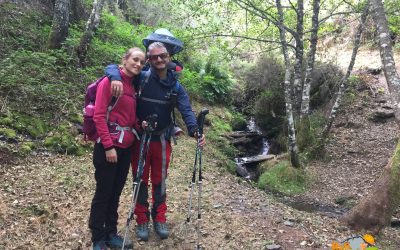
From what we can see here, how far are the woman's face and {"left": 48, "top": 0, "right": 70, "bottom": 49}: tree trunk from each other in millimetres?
7385

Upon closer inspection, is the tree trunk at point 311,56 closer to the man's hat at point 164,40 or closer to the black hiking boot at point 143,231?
the man's hat at point 164,40

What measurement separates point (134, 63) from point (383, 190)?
441cm

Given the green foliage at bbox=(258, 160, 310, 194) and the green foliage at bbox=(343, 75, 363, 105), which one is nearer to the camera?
the green foliage at bbox=(258, 160, 310, 194)

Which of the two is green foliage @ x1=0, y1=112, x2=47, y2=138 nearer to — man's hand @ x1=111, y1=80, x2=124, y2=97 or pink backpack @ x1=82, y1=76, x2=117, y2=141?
Result: pink backpack @ x1=82, y1=76, x2=117, y2=141

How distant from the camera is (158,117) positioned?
4.57 meters

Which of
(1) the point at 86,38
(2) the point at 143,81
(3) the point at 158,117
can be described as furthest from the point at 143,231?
(1) the point at 86,38

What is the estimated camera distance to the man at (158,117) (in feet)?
14.7

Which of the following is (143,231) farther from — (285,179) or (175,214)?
(285,179)

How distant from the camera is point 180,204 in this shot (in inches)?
256

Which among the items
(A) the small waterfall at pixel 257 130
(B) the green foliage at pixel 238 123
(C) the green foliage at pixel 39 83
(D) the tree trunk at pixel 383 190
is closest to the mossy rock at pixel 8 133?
(C) the green foliage at pixel 39 83

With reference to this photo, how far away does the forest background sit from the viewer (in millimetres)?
7152

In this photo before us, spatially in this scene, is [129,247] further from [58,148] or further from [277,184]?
[277,184]

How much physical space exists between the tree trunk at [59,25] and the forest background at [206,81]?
0.03 m

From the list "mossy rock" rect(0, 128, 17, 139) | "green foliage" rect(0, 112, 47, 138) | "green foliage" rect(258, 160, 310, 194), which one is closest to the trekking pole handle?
"mossy rock" rect(0, 128, 17, 139)
